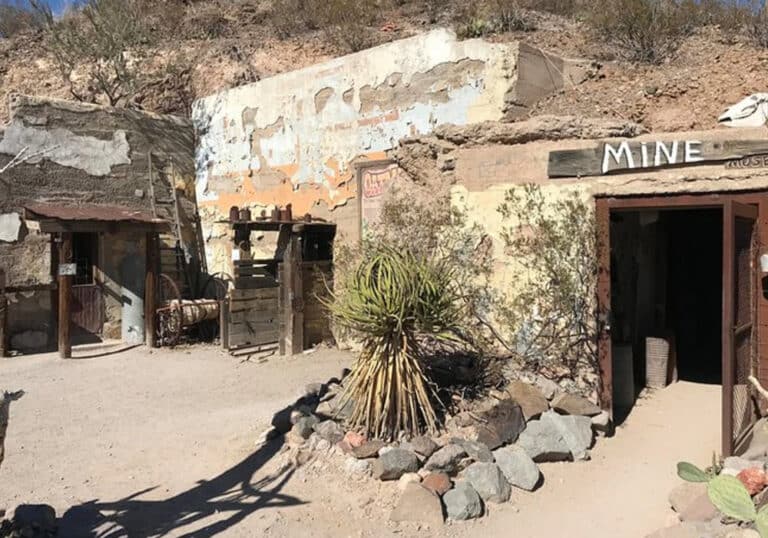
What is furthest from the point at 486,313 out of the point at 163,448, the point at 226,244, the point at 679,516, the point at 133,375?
the point at 226,244

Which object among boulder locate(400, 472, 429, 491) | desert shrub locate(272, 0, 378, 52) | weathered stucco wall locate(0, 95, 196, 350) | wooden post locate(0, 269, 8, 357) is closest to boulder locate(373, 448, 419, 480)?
boulder locate(400, 472, 429, 491)

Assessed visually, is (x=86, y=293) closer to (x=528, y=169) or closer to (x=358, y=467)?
(x=358, y=467)

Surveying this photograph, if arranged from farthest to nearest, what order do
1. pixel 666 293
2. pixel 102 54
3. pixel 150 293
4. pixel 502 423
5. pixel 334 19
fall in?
1. pixel 334 19
2. pixel 102 54
3. pixel 150 293
4. pixel 666 293
5. pixel 502 423

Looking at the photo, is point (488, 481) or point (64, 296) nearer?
point (488, 481)

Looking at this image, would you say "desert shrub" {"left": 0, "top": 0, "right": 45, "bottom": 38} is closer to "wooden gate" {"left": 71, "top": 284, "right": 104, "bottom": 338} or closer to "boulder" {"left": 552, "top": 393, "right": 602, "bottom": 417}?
"wooden gate" {"left": 71, "top": 284, "right": 104, "bottom": 338}

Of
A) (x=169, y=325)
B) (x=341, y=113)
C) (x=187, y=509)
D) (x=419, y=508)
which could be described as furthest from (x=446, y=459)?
(x=169, y=325)

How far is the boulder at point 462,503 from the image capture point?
15.8ft

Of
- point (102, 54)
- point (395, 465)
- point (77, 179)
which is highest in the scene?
point (102, 54)

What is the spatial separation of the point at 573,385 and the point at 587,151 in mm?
2469

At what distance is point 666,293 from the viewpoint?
9.08 metres

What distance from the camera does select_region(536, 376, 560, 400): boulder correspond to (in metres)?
6.47

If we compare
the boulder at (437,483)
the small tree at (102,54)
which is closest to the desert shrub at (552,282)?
the boulder at (437,483)

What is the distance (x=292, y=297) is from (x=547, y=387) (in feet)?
15.3

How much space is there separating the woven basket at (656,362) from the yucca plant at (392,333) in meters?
3.93
